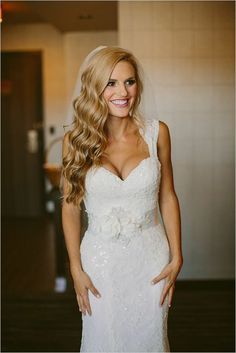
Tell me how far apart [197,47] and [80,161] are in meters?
2.47

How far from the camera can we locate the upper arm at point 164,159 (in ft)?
7.73

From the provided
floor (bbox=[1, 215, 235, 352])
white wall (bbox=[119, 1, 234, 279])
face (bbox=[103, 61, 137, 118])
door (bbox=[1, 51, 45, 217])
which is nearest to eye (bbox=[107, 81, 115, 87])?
face (bbox=[103, 61, 137, 118])

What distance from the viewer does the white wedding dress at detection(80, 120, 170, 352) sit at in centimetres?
224

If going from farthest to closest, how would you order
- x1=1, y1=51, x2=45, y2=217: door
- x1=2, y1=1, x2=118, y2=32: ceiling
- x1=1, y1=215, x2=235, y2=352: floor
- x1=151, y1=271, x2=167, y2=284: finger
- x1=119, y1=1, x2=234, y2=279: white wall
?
1. x1=1, y1=51, x2=45, y2=217: door
2. x1=2, y1=1, x2=118, y2=32: ceiling
3. x1=119, y1=1, x2=234, y2=279: white wall
4. x1=1, y1=215, x2=235, y2=352: floor
5. x1=151, y1=271, x2=167, y2=284: finger

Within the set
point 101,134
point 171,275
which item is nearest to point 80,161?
point 101,134

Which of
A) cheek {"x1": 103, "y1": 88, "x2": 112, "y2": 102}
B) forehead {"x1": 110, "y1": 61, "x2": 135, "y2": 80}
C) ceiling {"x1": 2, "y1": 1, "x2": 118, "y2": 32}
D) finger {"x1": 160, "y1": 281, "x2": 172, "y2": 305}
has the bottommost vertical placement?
finger {"x1": 160, "y1": 281, "x2": 172, "y2": 305}

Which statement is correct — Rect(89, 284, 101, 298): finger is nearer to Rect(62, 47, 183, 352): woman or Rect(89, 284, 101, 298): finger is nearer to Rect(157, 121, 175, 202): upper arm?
Rect(62, 47, 183, 352): woman

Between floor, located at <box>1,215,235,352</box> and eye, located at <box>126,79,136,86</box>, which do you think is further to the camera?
floor, located at <box>1,215,235,352</box>

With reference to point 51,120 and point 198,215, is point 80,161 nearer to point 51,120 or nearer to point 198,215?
point 198,215

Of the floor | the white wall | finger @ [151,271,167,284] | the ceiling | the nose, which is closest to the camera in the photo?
the nose

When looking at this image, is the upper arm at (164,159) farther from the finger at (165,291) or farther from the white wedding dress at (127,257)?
the finger at (165,291)

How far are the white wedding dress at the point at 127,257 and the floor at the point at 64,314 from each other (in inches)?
54.6

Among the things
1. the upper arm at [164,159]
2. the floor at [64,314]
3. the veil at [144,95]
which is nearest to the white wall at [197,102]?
the floor at [64,314]

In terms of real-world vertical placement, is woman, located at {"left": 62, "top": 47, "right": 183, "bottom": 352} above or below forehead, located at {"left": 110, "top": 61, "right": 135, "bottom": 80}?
below
